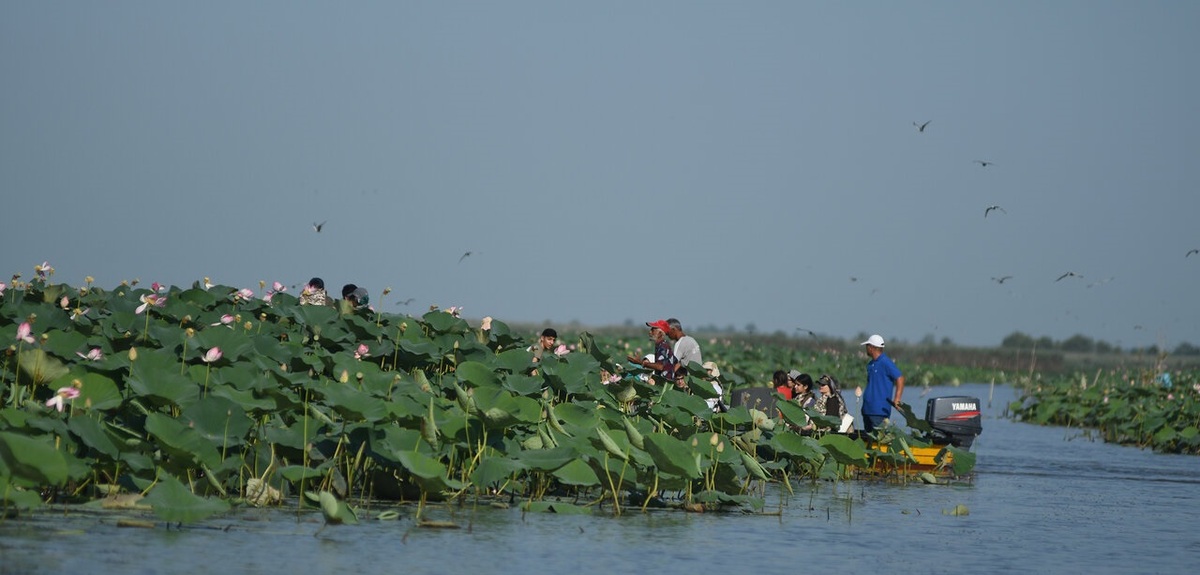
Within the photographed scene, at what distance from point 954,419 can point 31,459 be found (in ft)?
32.6

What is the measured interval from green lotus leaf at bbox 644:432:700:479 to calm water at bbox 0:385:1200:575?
342 millimetres

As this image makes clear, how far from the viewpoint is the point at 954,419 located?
49.0 ft

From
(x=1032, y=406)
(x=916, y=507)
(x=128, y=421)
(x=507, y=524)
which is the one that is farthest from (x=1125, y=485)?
(x=1032, y=406)

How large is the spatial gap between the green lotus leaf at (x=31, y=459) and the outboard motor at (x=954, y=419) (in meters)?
9.58

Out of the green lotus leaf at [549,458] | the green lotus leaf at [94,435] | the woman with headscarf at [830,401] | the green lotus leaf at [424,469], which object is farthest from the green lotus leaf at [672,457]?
the woman with headscarf at [830,401]

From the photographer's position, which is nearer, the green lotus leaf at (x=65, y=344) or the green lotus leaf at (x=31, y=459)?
the green lotus leaf at (x=31, y=459)

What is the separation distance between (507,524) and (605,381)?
4563mm

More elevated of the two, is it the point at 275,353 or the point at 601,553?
the point at 275,353

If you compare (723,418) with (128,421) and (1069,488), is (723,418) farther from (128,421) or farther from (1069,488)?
(128,421)

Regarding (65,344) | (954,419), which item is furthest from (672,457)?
(954,419)

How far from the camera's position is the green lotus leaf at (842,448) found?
12.2 m

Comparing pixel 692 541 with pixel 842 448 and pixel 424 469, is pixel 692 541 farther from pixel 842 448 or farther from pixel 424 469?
pixel 842 448

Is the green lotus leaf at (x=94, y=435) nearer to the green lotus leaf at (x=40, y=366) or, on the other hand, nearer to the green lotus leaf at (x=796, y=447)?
the green lotus leaf at (x=40, y=366)

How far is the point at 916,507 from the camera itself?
11.5 metres
